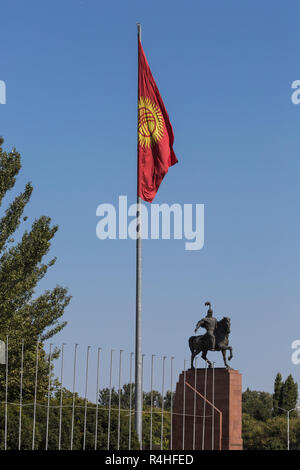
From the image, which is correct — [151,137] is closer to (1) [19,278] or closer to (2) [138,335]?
(2) [138,335]

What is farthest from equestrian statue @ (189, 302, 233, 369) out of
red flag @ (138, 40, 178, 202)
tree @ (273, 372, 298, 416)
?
tree @ (273, 372, 298, 416)

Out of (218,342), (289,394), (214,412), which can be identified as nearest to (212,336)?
(218,342)

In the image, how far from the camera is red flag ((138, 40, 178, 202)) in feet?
54.2

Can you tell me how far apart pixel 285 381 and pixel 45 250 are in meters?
45.7

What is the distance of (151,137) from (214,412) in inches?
275

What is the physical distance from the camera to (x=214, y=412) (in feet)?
60.2

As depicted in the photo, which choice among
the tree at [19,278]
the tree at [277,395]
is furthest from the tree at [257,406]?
the tree at [19,278]

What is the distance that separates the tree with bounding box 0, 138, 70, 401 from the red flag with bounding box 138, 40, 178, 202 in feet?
31.4

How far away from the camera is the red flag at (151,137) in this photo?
16.5 meters

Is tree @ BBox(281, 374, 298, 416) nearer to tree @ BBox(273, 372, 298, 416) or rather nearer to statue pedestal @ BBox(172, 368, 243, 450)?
tree @ BBox(273, 372, 298, 416)

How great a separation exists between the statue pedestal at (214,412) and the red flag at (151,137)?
490 cm

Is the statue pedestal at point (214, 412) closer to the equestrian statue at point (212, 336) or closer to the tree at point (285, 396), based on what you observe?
the equestrian statue at point (212, 336)
